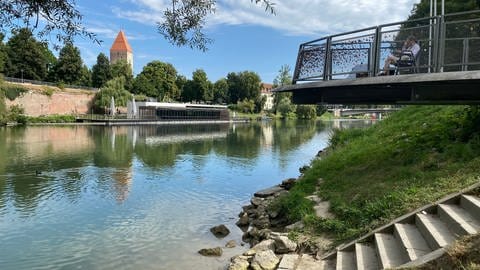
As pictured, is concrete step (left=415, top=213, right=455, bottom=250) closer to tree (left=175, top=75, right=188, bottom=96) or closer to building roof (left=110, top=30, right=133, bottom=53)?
tree (left=175, top=75, right=188, bottom=96)

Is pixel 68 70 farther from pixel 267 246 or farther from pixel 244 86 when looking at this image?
pixel 267 246

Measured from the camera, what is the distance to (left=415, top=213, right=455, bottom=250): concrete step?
683 cm

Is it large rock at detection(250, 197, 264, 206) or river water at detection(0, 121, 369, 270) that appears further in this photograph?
large rock at detection(250, 197, 264, 206)

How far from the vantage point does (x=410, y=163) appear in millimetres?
12148

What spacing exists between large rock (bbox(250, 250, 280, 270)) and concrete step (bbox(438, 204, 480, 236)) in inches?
143

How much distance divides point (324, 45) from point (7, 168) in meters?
23.0

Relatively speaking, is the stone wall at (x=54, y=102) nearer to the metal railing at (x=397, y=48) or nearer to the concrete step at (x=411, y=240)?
the metal railing at (x=397, y=48)

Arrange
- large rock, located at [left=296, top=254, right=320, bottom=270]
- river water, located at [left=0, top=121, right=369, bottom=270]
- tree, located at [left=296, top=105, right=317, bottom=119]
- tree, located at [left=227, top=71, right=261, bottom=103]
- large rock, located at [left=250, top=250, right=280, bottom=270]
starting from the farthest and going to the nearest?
tree, located at [left=227, top=71, right=261, bottom=103] → tree, located at [left=296, top=105, right=317, bottom=119] → river water, located at [left=0, top=121, right=369, bottom=270] → large rock, located at [left=250, top=250, right=280, bottom=270] → large rock, located at [left=296, top=254, right=320, bottom=270]

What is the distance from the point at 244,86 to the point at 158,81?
30.0 meters

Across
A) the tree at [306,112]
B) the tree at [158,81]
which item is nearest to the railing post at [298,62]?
the tree at [158,81]

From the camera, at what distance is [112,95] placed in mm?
91188

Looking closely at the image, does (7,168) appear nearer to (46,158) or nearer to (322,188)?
(46,158)

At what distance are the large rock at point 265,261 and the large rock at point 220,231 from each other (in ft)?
13.0

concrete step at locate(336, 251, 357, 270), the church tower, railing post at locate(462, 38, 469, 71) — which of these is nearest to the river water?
concrete step at locate(336, 251, 357, 270)
